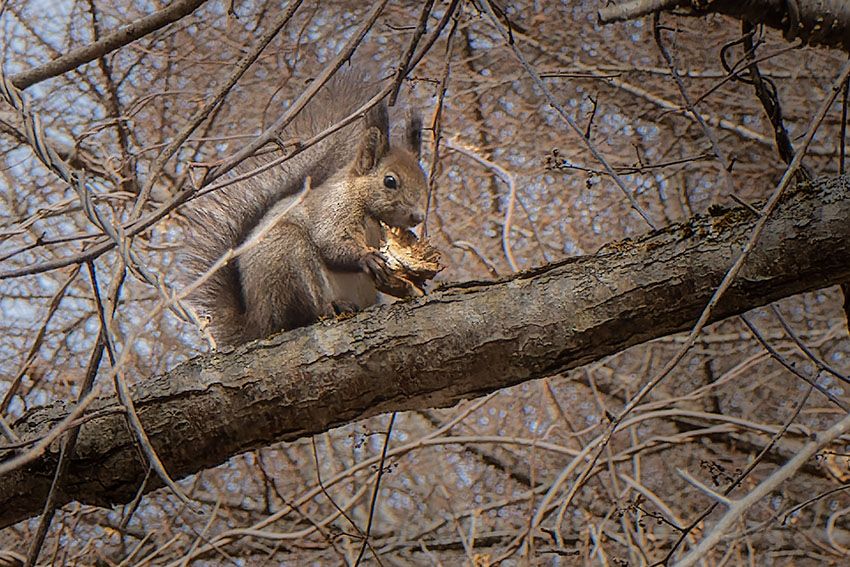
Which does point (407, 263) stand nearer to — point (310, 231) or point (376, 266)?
point (376, 266)

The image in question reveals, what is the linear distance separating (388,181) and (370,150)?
7cm

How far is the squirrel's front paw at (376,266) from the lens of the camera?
4.20 ft

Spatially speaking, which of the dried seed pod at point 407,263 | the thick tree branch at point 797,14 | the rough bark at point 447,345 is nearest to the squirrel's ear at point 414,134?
the dried seed pod at point 407,263

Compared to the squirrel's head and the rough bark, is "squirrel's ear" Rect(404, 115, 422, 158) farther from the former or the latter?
the rough bark

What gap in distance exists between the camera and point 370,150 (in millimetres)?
1365

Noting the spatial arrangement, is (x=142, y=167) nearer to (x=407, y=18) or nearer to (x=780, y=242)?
(x=407, y=18)

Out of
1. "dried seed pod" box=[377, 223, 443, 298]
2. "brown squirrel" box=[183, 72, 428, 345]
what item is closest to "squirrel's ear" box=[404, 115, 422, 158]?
"brown squirrel" box=[183, 72, 428, 345]

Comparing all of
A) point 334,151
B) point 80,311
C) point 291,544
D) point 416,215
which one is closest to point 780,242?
point 416,215

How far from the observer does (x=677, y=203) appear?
7.09 ft

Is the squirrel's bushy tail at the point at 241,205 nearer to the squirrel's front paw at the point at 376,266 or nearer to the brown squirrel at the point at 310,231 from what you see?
the brown squirrel at the point at 310,231

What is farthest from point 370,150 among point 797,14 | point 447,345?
point 797,14

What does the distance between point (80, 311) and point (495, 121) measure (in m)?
1.18

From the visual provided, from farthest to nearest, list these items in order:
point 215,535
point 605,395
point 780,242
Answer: point 605,395, point 215,535, point 780,242

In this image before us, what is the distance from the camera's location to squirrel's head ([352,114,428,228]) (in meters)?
1.36
